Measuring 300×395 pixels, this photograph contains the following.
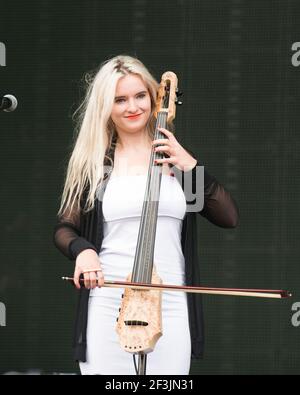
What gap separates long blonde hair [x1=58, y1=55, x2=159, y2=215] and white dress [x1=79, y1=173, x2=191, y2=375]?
9 cm

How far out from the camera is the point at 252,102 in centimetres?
481

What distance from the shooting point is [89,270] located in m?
3.34

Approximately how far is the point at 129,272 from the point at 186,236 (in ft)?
0.78

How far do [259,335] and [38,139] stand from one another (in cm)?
130

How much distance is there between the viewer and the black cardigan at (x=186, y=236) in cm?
355

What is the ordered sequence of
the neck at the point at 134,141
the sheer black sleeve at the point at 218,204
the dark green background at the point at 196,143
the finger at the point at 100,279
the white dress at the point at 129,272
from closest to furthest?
the finger at the point at 100,279
the white dress at the point at 129,272
the sheer black sleeve at the point at 218,204
the neck at the point at 134,141
the dark green background at the point at 196,143

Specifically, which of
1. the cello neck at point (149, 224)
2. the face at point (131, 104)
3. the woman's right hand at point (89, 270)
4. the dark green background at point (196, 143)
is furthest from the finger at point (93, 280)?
the dark green background at point (196, 143)

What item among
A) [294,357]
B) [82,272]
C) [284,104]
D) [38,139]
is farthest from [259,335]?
[82,272]

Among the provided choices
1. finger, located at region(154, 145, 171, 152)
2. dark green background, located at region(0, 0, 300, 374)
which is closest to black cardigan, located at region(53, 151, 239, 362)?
finger, located at region(154, 145, 171, 152)

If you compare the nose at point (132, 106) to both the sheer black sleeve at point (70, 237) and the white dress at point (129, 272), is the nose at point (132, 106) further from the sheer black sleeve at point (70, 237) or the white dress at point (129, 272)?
the sheer black sleeve at point (70, 237)

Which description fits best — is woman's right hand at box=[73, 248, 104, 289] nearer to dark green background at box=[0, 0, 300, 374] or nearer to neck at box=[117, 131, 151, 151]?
neck at box=[117, 131, 151, 151]

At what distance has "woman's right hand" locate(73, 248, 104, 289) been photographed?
332 centimetres

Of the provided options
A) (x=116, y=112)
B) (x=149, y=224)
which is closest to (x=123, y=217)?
(x=149, y=224)

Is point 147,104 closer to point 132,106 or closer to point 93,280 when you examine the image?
point 132,106
